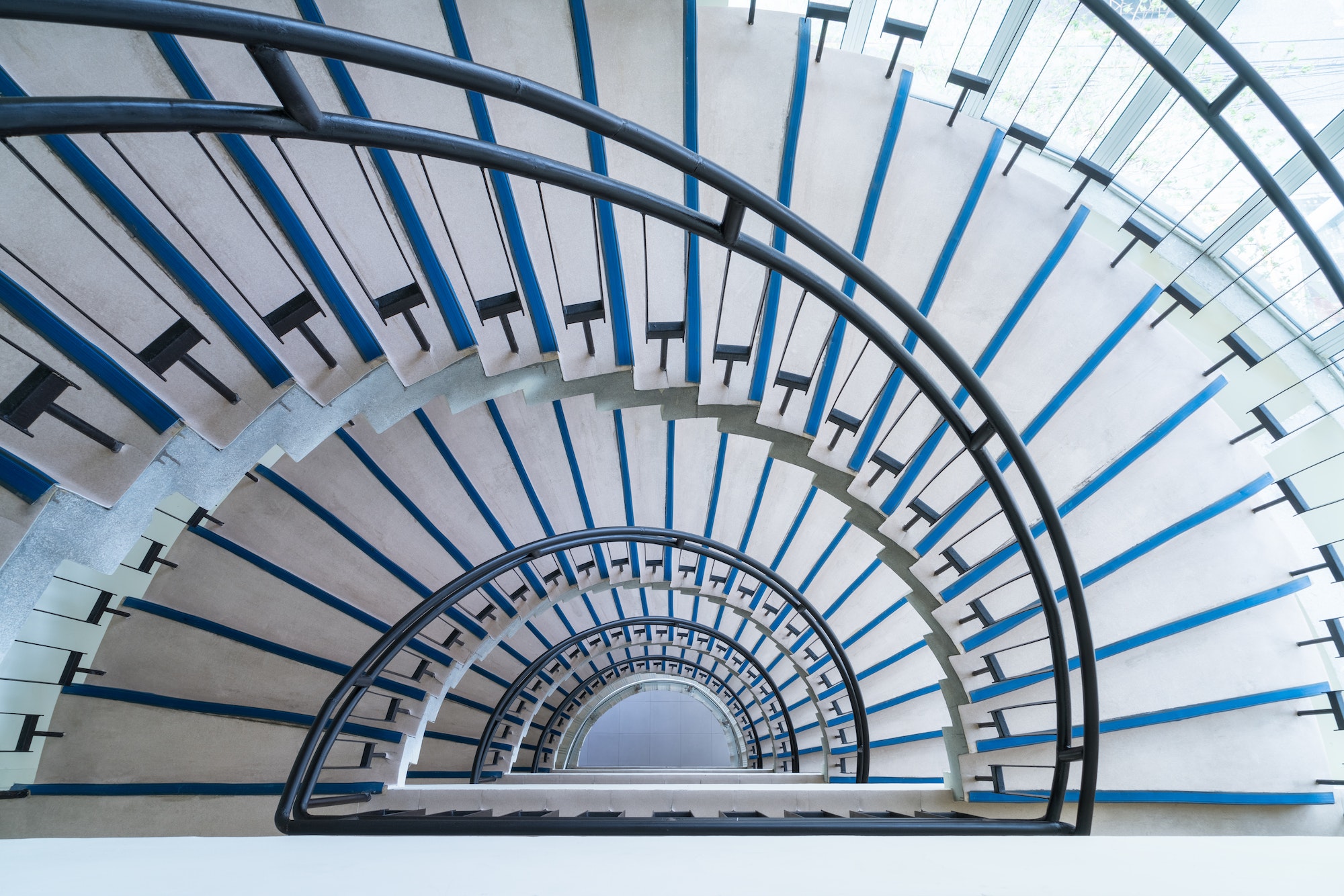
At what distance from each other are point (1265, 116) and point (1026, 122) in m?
1.07

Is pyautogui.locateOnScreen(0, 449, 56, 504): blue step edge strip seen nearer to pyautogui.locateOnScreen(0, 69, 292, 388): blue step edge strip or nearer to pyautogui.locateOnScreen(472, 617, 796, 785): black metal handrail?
pyautogui.locateOnScreen(0, 69, 292, 388): blue step edge strip

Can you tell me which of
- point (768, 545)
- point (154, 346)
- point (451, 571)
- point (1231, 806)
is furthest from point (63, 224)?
point (1231, 806)

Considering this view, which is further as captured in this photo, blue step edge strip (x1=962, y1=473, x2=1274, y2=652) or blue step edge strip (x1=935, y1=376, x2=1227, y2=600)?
blue step edge strip (x1=962, y1=473, x2=1274, y2=652)

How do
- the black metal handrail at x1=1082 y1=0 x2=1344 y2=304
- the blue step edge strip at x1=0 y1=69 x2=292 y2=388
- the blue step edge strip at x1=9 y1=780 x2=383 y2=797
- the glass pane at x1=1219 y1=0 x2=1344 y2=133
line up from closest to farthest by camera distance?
1. the black metal handrail at x1=1082 y1=0 x2=1344 y2=304
2. the blue step edge strip at x1=0 y1=69 x2=292 y2=388
3. the glass pane at x1=1219 y1=0 x2=1344 y2=133
4. the blue step edge strip at x1=9 y1=780 x2=383 y2=797

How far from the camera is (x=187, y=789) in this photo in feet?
15.9

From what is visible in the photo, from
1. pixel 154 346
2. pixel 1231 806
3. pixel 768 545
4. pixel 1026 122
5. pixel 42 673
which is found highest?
pixel 1026 122

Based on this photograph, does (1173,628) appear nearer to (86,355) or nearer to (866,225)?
(866,225)

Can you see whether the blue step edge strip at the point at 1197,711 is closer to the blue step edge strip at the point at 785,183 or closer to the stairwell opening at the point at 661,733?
the blue step edge strip at the point at 785,183

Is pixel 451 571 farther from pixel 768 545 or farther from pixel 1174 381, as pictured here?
pixel 1174 381

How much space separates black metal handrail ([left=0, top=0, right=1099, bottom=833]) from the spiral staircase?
0.04 feet

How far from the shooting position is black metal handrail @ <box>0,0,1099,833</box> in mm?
1269

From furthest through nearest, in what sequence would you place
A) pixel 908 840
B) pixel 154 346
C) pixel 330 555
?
1. pixel 330 555
2. pixel 154 346
3. pixel 908 840

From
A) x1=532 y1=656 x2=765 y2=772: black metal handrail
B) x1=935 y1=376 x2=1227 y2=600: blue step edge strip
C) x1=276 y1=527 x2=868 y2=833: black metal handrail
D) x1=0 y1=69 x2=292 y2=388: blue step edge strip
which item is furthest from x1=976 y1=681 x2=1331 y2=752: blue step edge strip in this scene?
x1=532 y1=656 x2=765 y2=772: black metal handrail

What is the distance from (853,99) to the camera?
323 centimetres
